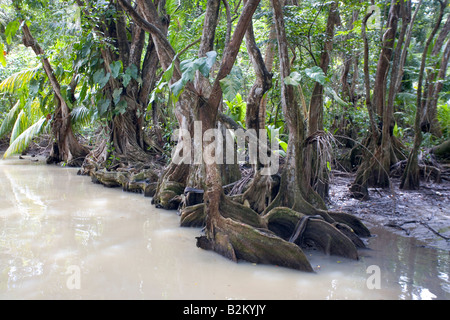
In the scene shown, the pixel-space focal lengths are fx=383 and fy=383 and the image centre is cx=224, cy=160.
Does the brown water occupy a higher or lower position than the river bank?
lower

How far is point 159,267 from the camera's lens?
3674 millimetres

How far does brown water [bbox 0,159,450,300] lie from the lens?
123 inches

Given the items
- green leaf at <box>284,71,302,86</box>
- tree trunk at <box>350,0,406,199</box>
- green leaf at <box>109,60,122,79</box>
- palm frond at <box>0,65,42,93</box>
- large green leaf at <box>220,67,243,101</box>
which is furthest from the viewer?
palm frond at <box>0,65,42,93</box>

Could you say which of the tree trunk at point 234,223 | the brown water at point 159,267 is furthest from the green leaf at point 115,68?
the tree trunk at point 234,223

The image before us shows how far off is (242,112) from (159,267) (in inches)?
193

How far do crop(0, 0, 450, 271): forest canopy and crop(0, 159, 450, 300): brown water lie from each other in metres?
0.25

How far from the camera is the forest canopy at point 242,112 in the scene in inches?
164

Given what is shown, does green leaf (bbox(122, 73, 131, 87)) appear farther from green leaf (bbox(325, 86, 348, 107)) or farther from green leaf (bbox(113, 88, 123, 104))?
green leaf (bbox(325, 86, 348, 107))

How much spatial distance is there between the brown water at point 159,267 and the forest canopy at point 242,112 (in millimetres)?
253

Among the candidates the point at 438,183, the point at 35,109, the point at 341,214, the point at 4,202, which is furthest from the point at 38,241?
the point at 35,109

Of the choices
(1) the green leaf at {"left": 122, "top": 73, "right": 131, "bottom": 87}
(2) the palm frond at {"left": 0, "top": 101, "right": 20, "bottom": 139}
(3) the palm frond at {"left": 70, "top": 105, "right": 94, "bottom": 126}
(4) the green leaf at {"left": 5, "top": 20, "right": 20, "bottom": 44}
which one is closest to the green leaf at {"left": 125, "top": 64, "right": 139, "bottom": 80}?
(1) the green leaf at {"left": 122, "top": 73, "right": 131, "bottom": 87}

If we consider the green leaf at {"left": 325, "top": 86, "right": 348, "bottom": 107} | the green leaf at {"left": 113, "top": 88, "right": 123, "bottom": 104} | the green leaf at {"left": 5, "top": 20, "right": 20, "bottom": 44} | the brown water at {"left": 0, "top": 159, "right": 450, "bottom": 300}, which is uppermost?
the green leaf at {"left": 5, "top": 20, "right": 20, "bottom": 44}

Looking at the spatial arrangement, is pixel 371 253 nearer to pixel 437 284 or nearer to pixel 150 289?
pixel 437 284

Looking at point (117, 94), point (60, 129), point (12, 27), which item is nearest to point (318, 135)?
point (117, 94)
